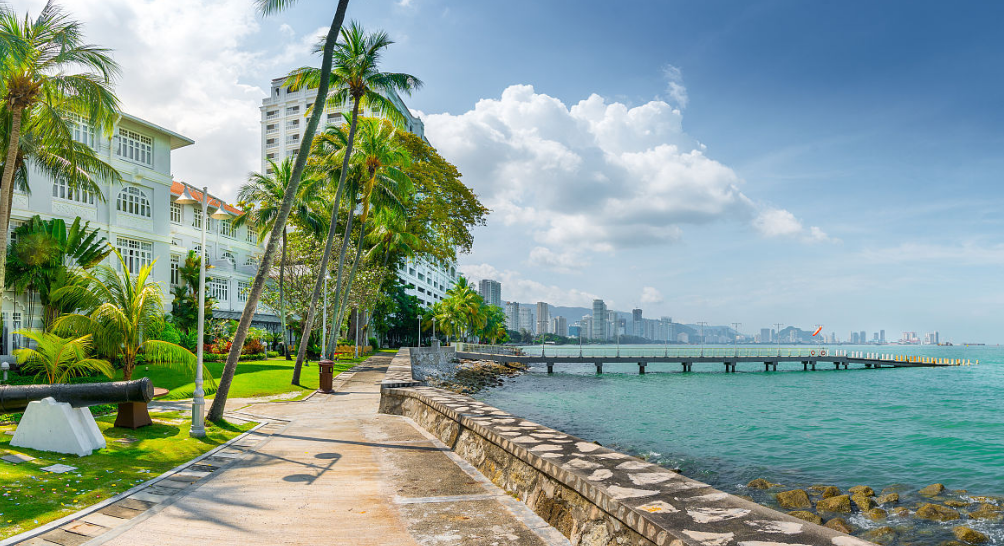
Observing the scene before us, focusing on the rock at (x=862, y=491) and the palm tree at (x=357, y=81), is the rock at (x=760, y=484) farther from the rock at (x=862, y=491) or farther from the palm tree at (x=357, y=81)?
the palm tree at (x=357, y=81)

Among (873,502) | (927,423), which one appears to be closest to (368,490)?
(873,502)

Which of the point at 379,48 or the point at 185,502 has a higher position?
the point at 379,48

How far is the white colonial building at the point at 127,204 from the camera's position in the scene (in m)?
26.2

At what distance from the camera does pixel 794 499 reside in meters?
12.2

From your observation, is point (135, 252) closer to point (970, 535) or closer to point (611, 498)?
point (611, 498)

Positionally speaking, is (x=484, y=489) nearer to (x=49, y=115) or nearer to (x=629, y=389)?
(x=49, y=115)

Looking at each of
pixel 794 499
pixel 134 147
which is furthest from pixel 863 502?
pixel 134 147

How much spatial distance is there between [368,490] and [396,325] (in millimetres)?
68799

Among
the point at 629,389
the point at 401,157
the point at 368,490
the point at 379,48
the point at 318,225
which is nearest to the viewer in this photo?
the point at 368,490

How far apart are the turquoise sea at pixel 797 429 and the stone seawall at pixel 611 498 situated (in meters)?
8.11

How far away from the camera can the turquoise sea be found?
16.0m

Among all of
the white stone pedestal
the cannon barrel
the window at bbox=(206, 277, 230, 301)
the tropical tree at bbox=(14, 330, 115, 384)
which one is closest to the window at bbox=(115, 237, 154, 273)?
the window at bbox=(206, 277, 230, 301)

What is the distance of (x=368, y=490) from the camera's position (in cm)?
691

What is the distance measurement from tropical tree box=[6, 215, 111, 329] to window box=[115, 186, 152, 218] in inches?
178
